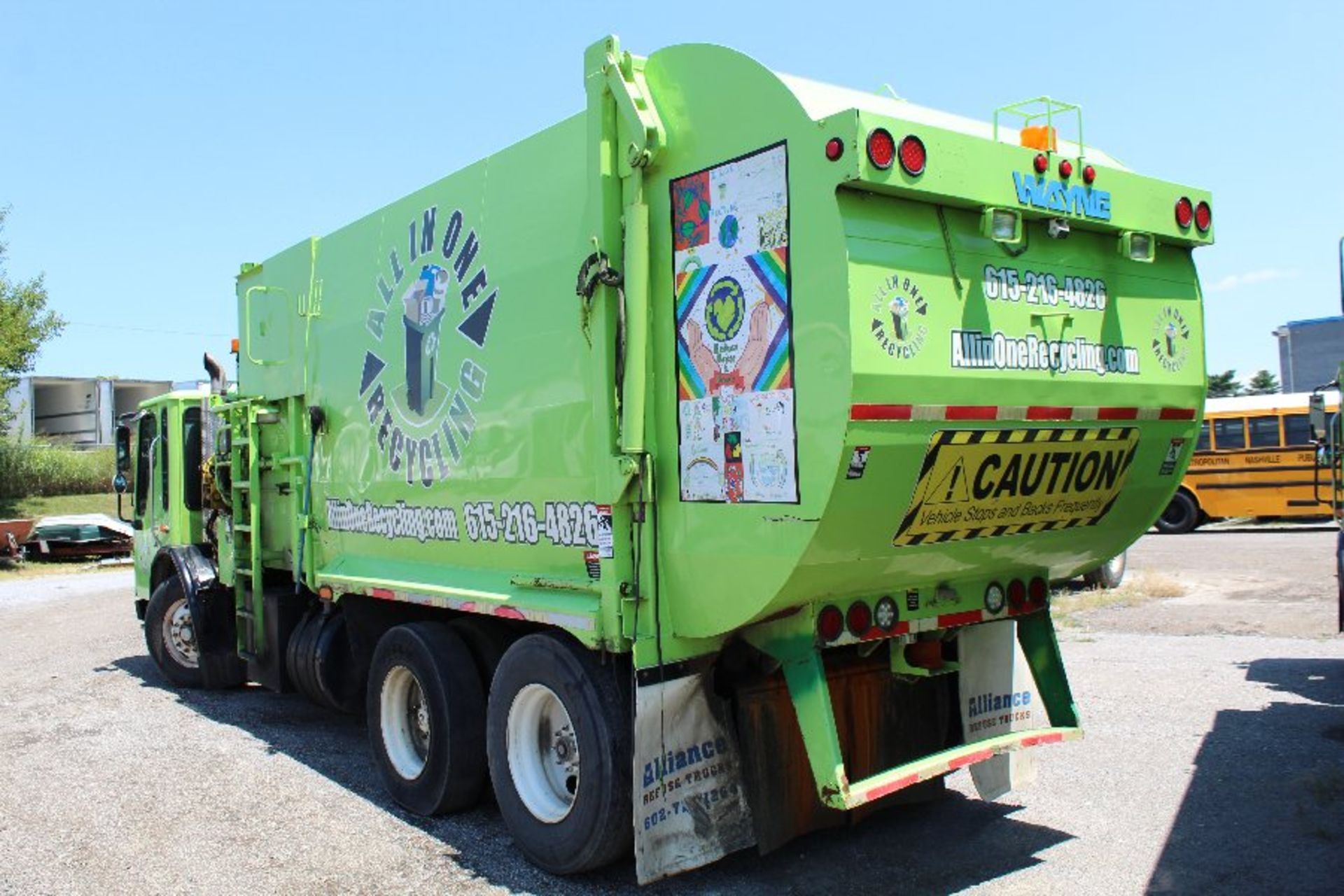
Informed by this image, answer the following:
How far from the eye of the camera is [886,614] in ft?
16.1

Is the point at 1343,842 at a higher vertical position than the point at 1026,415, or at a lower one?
lower

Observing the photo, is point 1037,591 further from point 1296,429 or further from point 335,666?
point 1296,429

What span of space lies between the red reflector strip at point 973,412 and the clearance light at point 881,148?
0.93 metres

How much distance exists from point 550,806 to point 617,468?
1700 millimetres

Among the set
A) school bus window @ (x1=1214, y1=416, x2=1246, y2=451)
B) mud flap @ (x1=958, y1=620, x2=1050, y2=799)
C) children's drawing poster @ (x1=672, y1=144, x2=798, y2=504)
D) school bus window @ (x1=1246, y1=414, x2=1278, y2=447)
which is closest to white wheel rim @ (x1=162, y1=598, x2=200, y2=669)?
children's drawing poster @ (x1=672, y1=144, x2=798, y2=504)

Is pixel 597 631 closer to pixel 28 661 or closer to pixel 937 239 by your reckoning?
pixel 937 239

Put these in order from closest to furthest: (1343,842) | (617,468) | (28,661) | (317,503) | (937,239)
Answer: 1. (937,239)
2. (617,468)
3. (1343,842)
4. (317,503)
5. (28,661)

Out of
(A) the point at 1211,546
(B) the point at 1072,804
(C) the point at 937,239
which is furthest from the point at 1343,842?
(A) the point at 1211,546

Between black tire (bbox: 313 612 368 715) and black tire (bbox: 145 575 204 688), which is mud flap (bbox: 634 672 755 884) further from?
black tire (bbox: 145 575 204 688)

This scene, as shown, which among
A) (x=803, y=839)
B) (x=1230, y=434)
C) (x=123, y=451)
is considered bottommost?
(x=803, y=839)

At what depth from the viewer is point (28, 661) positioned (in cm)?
1169

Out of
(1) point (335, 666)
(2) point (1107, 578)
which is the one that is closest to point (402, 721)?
(1) point (335, 666)

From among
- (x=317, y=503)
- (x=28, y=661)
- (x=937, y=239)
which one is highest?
(x=937, y=239)

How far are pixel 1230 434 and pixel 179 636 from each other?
18822 mm
